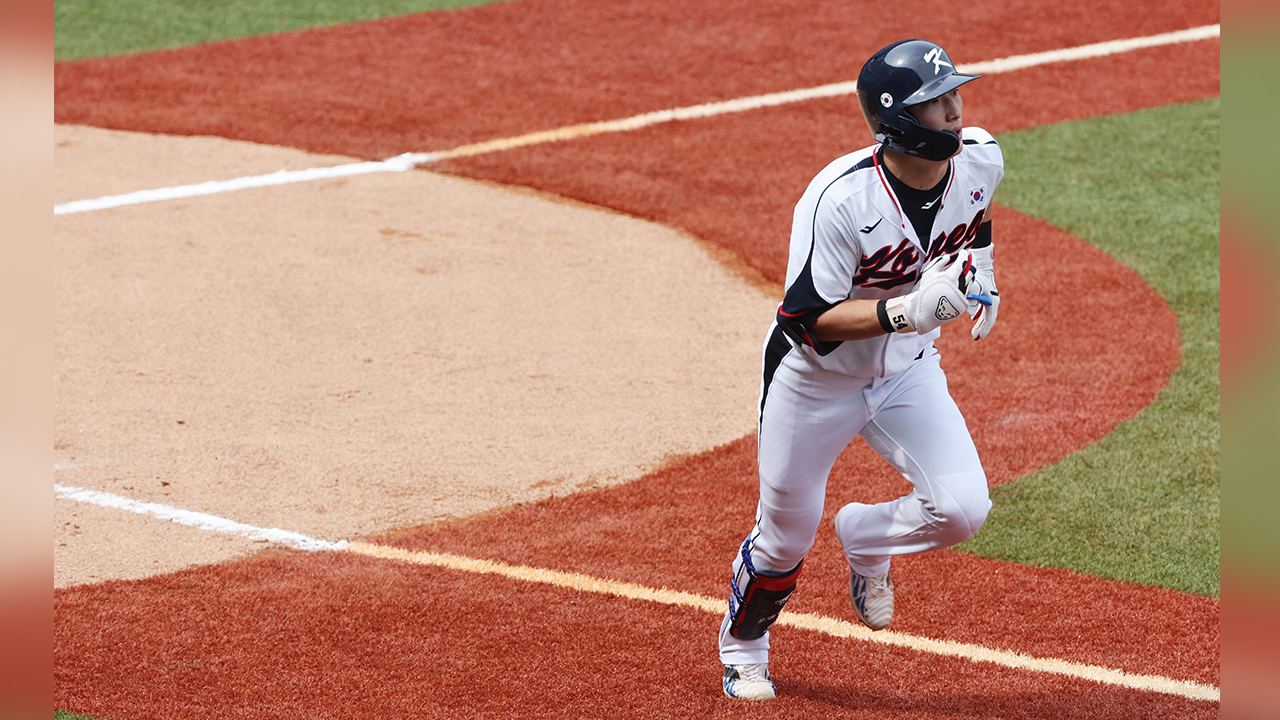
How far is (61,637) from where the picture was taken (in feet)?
14.6

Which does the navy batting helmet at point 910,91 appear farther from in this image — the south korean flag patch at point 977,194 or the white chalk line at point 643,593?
the white chalk line at point 643,593

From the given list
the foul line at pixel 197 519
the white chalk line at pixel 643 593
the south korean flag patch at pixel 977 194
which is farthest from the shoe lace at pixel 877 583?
the foul line at pixel 197 519

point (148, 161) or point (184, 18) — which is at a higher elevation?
point (184, 18)

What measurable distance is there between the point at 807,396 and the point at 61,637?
107 inches

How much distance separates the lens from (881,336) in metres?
3.68

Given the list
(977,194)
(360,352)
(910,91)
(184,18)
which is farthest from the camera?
(184,18)

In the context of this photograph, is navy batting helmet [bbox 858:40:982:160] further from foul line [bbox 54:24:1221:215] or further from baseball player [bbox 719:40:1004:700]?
foul line [bbox 54:24:1221:215]

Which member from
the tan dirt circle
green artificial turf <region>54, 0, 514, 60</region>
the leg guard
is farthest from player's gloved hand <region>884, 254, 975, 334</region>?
green artificial turf <region>54, 0, 514, 60</region>

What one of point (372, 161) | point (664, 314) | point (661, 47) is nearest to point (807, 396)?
point (664, 314)

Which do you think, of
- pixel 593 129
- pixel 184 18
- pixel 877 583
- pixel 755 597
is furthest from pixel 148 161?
pixel 877 583

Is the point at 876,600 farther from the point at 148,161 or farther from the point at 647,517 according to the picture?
the point at 148,161

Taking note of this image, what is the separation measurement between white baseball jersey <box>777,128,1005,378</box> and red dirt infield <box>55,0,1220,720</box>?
1130 millimetres

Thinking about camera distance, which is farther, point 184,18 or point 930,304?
point 184,18

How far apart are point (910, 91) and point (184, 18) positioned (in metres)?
11.7
